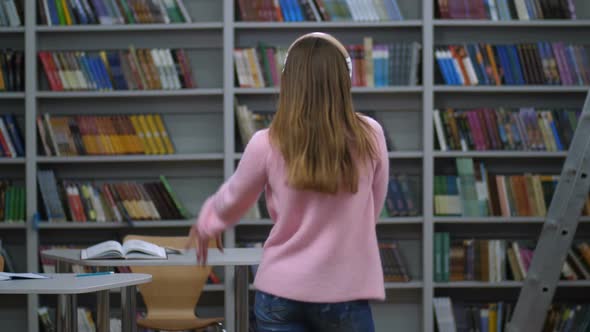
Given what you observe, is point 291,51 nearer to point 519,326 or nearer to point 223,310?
point 519,326

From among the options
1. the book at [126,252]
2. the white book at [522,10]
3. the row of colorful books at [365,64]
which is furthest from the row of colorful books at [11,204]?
the white book at [522,10]

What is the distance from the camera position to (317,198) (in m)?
1.87

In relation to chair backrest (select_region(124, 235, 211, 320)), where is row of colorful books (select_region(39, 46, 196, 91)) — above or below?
above

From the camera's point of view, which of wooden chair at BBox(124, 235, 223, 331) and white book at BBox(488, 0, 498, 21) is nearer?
wooden chair at BBox(124, 235, 223, 331)

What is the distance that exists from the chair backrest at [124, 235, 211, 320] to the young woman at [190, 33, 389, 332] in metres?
2.19

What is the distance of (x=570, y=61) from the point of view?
4.91m

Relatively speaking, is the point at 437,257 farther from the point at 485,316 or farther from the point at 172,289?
the point at 172,289

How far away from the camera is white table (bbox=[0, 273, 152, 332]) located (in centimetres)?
255

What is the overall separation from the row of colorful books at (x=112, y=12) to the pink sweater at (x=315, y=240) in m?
3.23

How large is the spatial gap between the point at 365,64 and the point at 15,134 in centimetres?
206

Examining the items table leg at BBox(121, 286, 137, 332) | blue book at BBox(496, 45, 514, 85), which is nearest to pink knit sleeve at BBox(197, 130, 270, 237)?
table leg at BBox(121, 286, 137, 332)

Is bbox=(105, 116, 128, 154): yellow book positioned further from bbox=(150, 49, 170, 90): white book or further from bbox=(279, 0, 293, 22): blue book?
bbox=(279, 0, 293, 22): blue book

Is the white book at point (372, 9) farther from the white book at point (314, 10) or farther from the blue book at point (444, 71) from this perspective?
the blue book at point (444, 71)

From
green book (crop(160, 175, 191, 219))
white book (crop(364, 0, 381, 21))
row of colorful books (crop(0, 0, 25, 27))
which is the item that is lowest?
green book (crop(160, 175, 191, 219))
